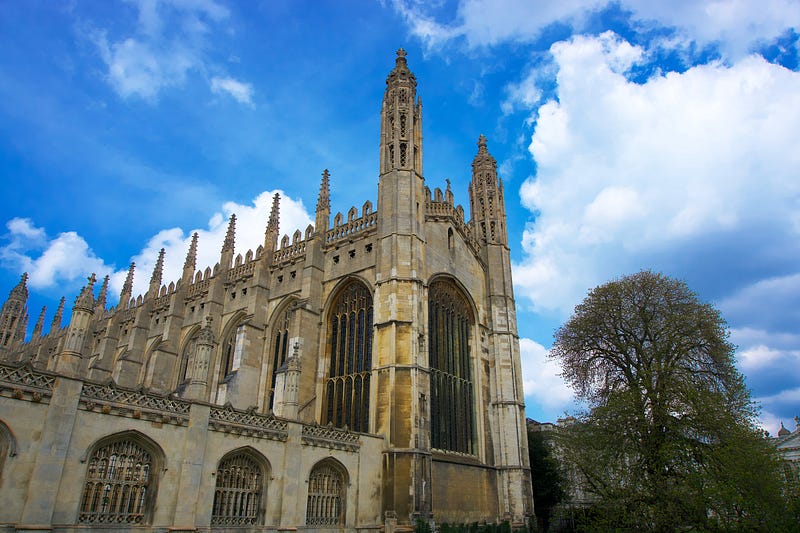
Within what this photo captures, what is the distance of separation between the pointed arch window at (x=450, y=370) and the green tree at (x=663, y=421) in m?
5.56

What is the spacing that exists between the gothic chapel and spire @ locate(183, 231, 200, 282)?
332mm

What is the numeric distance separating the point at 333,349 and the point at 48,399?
49.6 feet

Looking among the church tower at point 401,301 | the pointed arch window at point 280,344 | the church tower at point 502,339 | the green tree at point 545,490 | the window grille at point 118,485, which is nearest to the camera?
the window grille at point 118,485

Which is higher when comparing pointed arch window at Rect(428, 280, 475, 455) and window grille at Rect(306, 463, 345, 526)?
pointed arch window at Rect(428, 280, 475, 455)

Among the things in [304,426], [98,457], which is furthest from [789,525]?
[98,457]

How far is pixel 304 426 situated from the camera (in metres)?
17.8

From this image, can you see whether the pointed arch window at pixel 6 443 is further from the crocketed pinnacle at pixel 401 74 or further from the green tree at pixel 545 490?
the green tree at pixel 545 490

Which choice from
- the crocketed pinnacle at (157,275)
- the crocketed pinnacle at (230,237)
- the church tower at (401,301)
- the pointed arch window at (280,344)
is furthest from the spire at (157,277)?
the church tower at (401,301)

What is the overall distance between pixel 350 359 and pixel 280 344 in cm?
502

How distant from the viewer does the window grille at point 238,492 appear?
48.4 ft

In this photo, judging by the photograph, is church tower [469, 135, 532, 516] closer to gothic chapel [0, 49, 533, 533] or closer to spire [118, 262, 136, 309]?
gothic chapel [0, 49, 533, 533]

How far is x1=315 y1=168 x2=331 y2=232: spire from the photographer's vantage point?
28.9 m

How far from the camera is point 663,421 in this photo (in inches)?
693

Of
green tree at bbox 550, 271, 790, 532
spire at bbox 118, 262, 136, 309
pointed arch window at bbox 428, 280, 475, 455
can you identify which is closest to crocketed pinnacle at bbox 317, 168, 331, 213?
pointed arch window at bbox 428, 280, 475, 455
